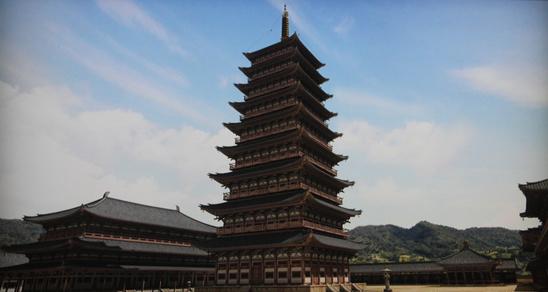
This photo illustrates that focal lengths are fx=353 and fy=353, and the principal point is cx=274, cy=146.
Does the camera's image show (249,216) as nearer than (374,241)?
Yes

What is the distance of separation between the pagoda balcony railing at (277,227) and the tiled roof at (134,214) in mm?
14741

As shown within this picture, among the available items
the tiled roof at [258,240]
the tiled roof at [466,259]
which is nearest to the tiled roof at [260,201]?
the tiled roof at [258,240]

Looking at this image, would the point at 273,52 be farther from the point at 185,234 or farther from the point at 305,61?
the point at 185,234

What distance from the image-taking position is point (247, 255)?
34.5 meters

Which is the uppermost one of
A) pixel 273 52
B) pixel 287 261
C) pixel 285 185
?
pixel 273 52

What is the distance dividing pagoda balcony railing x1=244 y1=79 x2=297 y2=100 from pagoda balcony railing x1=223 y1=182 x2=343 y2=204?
12.4 m

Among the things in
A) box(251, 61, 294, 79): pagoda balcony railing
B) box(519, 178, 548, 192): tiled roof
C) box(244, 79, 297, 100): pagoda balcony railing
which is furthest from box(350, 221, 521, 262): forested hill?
box(519, 178, 548, 192): tiled roof

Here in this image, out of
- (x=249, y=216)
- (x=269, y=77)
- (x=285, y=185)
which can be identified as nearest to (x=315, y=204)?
(x=285, y=185)

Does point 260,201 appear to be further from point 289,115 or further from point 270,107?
point 270,107

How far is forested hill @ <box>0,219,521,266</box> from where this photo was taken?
5344 inches

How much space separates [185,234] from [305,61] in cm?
2982

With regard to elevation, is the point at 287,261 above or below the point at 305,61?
below

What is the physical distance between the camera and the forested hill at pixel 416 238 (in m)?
136

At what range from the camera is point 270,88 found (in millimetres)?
44062
